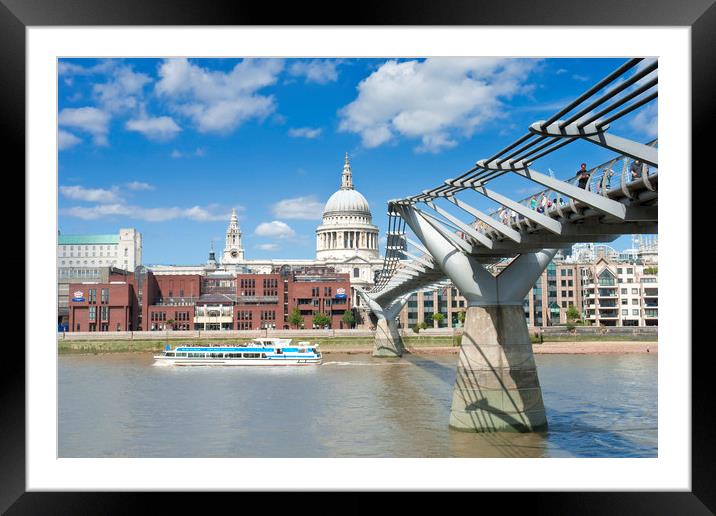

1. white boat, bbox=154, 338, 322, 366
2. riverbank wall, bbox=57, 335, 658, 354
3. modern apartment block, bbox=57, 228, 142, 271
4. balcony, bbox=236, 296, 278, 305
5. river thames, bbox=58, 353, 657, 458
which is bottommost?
riverbank wall, bbox=57, 335, 658, 354

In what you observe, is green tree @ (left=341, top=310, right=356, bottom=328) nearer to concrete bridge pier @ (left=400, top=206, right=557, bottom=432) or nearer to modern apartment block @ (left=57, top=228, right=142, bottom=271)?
modern apartment block @ (left=57, top=228, right=142, bottom=271)

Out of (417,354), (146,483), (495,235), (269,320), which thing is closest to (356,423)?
(495,235)

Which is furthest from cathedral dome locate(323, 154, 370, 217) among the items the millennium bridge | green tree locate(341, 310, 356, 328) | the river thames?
the millennium bridge

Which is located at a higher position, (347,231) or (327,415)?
(347,231)

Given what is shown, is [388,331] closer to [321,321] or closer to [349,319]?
[321,321]
